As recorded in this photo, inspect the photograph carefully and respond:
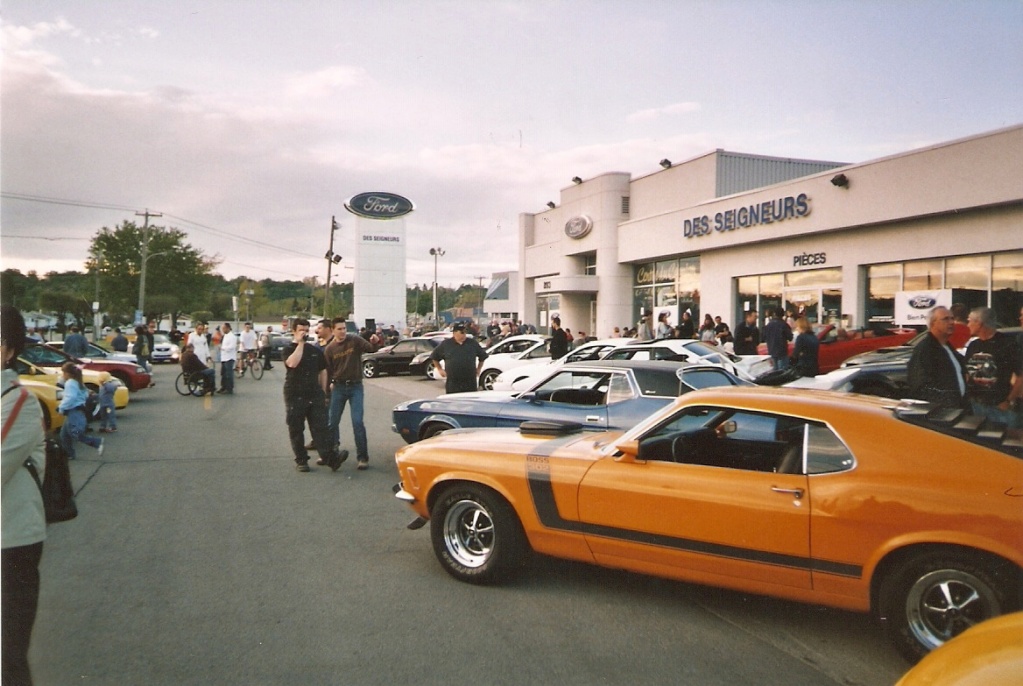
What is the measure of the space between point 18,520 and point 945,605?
4016 millimetres

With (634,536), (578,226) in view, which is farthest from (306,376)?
(578,226)

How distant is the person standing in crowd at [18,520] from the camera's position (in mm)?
2793

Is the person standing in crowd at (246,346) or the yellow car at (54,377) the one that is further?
the person standing in crowd at (246,346)

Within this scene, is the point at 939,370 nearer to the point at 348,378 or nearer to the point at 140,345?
the point at 348,378

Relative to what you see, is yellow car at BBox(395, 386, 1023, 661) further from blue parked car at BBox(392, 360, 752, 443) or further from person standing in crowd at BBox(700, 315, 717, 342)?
person standing in crowd at BBox(700, 315, 717, 342)

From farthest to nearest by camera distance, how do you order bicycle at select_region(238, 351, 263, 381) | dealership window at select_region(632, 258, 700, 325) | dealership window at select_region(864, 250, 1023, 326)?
1. dealership window at select_region(632, 258, 700, 325)
2. bicycle at select_region(238, 351, 263, 381)
3. dealership window at select_region(864, 250, 1023, 326)

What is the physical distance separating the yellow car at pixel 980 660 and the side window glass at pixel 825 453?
4.78 ft

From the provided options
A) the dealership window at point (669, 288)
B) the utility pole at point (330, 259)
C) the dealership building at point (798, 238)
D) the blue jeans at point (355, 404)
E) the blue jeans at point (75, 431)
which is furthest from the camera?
the utility pole at point (330, 259)

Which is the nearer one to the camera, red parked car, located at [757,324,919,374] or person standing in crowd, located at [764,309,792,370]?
person standing in crowd, located at [764,309,792,370]

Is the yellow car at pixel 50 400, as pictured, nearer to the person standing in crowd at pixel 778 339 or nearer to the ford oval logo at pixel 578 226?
the person standing in crowd at pixel 778 339

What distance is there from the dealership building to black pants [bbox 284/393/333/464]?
1507cm

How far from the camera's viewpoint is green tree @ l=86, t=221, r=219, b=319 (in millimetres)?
58938

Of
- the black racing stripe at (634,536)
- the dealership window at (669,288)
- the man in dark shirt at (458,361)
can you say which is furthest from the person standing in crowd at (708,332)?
the black racing stripe at (634,536)

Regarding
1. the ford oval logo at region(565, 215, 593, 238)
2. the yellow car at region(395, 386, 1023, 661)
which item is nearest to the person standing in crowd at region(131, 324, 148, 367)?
the ford oval logo at region(565, 215, 593, 238)
